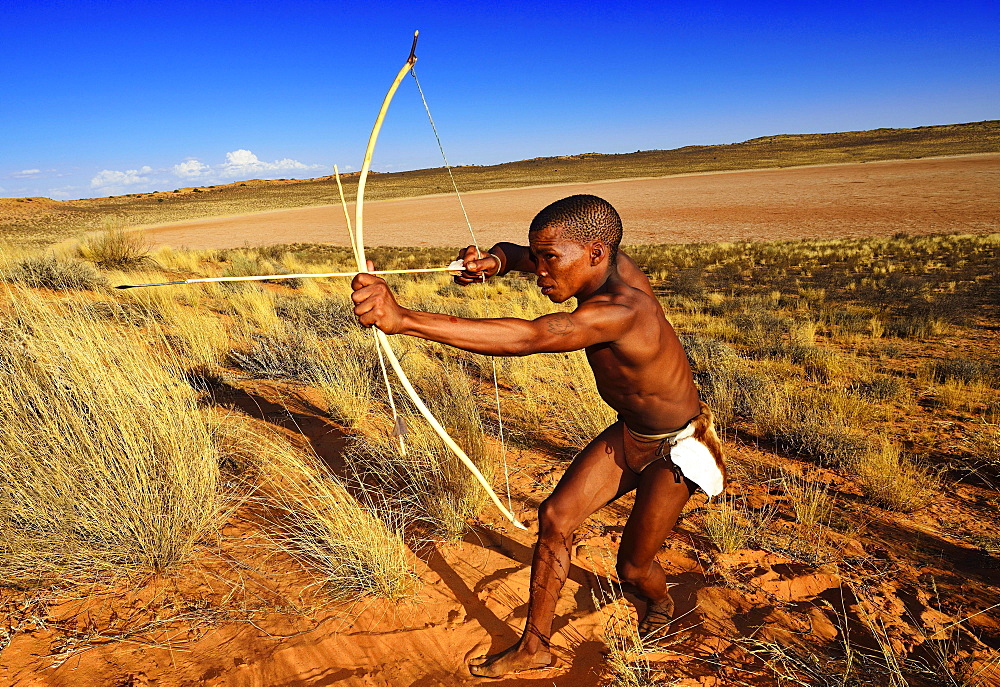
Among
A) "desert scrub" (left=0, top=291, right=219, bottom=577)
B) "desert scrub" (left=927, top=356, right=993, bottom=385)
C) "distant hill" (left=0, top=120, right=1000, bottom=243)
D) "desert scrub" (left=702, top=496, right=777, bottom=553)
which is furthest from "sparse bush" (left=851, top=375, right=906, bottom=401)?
"distant hill" (left=0, top=120, right=1000, bottom=243)

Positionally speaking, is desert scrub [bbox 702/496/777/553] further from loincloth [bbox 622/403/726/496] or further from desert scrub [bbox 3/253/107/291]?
desert scrub [bbox 3/253/107/291]

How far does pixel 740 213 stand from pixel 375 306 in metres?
41.4

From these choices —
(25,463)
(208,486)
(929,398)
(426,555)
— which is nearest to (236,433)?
(208,486)

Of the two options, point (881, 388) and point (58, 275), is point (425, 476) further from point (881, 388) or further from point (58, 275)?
point (58, 275)

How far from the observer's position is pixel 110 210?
70812 millimetres

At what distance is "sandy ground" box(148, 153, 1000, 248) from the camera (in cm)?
2900

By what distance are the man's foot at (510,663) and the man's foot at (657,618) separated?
0.52m

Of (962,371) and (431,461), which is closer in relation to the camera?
(431,461)

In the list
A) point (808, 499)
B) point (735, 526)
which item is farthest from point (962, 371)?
point (735, 526)

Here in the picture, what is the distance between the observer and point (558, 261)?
2225mm

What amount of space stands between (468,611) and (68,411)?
103 inches

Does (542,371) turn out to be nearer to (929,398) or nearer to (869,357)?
(929,398)

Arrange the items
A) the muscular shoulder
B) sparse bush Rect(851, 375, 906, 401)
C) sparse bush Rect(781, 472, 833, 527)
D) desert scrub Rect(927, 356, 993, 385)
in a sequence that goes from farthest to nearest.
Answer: desert scrub Rect(927, 356, 993, 385)
sparse bush Rect(851, 375, 906, 401)
sparse bush Rect(781, 472, 833, 527)
the muscular shoulder

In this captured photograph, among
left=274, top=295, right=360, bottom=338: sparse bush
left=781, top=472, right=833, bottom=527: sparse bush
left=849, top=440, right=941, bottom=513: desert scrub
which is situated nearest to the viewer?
left=781, top=472, right=833, bottom=527: sparse bush
